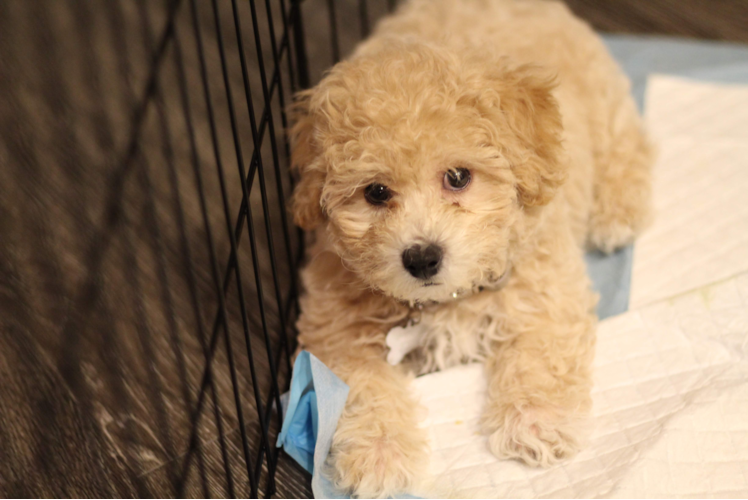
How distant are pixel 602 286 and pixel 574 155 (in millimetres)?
444

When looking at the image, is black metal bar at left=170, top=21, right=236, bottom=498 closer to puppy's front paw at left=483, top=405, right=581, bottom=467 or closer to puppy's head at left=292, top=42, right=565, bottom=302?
puppy's head at left=292, top=42, right=565, bottom=302

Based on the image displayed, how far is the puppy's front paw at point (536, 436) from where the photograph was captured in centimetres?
156

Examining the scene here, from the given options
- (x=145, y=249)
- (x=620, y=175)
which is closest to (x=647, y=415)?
(x=620, y=175)

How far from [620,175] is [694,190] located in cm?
27

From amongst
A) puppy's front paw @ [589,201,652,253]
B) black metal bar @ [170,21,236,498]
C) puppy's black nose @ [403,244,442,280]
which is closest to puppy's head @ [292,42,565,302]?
puppy's black nose @ [403,244,442,280]

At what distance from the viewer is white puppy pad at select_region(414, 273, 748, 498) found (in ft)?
4.96

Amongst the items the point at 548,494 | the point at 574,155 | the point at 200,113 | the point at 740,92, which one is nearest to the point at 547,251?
the point at 574,155

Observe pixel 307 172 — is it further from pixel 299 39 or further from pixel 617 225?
pixel 617 225

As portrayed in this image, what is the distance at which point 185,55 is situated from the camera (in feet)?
10.8

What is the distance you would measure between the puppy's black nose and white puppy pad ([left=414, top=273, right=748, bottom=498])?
47 centimetres

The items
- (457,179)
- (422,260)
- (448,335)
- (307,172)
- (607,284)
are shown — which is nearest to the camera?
(422,260)

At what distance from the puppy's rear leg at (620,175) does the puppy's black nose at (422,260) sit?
101cm

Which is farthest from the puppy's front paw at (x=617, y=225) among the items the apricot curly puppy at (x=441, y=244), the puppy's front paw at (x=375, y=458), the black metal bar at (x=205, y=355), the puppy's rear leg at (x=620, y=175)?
the black metal bar at (x=205, y=355)

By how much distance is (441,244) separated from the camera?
1.42 metres
